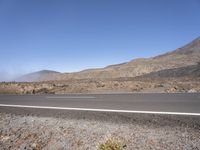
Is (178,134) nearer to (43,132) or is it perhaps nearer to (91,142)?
(91,142)

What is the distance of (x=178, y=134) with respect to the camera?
5.95 metres

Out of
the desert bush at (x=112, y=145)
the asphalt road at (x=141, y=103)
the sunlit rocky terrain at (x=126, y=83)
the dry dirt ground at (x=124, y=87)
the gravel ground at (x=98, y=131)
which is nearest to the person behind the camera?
the desert bush at (x=112, y=145)

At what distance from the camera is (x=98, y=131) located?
6875mm

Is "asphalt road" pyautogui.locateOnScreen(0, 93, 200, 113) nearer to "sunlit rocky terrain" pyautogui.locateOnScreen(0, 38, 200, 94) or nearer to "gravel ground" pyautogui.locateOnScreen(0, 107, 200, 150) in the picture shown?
"gravel ground" pyautogui.locateOnScreen(0, 107, 200, 150)

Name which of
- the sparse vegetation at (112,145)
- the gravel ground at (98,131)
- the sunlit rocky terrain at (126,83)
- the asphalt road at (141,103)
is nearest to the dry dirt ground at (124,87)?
the sunlit rocky terrain at (126,83)

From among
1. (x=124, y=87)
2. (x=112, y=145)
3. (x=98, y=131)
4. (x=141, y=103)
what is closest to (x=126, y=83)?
(x=124, y=87)

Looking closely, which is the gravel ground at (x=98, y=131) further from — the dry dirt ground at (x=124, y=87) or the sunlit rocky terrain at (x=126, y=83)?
the sunlit rocky terrain at (x=126, y=83)

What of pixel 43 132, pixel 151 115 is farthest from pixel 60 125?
pixel 151 115

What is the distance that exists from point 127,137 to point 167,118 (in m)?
2.17

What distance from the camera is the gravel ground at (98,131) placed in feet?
18.8

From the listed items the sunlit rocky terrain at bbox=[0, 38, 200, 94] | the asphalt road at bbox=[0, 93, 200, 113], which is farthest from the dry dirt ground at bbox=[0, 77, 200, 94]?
the asphalt road at bbox=[0, 93, 200, 113]

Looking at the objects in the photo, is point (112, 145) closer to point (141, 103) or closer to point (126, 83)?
point (141, 103)

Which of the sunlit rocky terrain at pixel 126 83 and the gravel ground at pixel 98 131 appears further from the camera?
the sunlit rocky terrain at pixel 126 83

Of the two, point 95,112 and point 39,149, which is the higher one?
point 95,112
